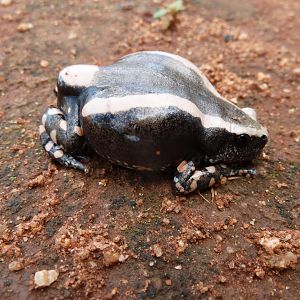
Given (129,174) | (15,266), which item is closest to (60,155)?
(129,174)

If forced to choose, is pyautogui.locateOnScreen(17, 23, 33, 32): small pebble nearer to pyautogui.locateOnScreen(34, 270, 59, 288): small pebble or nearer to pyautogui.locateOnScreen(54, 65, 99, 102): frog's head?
pyautogui.locateOnScreen(54, 65, 99, 102): frog's head

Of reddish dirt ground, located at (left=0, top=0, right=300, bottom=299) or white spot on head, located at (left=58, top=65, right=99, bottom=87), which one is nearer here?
reddish dirt ground, located at (left=0, top=0, right=300, bottom=299)

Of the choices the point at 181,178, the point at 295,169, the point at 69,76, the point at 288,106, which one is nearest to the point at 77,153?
the point at 69,76

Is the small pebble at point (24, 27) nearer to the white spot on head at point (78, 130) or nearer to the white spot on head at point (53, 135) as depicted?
the white spot on head at point (53, 135)

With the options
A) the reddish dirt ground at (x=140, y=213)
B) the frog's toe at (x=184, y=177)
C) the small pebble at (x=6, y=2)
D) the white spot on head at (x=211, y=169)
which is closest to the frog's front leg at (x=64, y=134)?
the reddish dirt ground at (x=140, y=213)

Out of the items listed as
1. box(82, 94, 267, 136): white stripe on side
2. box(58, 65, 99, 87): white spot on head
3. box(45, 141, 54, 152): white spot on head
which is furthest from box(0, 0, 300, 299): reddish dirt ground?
box(58, 65, 99, 87): white spot on head

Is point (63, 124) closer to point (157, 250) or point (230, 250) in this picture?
point (157, 250)

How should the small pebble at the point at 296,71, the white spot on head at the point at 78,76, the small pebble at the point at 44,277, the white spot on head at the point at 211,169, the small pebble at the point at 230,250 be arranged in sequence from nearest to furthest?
the small pebble at the point at 44,277, the small pebble at the point at 230,250, the white spot on head at the point at 78,76, the white spot on head at the point at 211,169, the small pebble at the point at 296,71

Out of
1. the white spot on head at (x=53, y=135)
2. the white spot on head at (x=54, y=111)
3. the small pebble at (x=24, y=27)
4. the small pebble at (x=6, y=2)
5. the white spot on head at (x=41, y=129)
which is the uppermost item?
the small pebble at (x=6, y=2)
